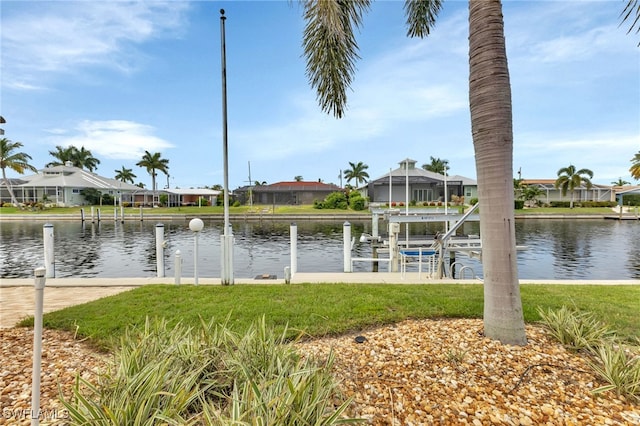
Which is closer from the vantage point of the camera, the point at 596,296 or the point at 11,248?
the point at 596,296

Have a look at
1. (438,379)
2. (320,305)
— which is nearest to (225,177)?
(320,305)

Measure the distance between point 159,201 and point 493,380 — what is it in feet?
184

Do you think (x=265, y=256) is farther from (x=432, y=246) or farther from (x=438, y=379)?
(x=438, y=379)

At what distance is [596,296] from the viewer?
5906 mm

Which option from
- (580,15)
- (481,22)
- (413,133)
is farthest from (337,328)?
(413,133)

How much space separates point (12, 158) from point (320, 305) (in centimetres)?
5658

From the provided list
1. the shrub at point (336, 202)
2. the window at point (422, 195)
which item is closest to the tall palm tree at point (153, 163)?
the shrub at point (336, 202)

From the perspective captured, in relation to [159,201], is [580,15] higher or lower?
higher

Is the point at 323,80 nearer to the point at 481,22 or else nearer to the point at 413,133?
the point at 481,22

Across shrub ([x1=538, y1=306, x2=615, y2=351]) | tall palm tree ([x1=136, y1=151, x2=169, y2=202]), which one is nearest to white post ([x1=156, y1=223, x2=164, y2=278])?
shrub ([x1=538, y1=306, x2=615, y2=351])

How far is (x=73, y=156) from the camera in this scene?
66250 mm

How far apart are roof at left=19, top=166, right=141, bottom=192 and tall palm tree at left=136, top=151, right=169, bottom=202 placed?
18.4 feet

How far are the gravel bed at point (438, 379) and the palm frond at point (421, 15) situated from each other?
5492 mm

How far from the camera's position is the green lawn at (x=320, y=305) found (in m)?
4.46
